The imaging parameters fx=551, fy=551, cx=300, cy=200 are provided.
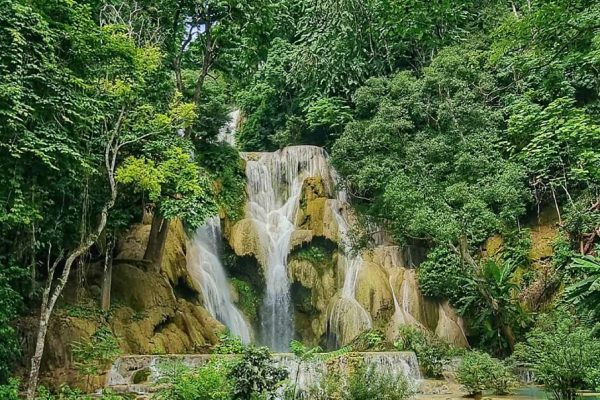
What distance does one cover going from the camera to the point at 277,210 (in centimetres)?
2111

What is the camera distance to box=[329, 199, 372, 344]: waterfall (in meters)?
16.8

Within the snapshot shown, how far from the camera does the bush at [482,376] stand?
11.5 metres

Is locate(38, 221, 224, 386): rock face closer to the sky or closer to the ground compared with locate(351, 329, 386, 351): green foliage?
closer to the sky

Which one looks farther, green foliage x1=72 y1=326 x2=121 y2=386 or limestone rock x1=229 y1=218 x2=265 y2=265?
limestone rock x1=229 y1=218 x2=265 y2=265

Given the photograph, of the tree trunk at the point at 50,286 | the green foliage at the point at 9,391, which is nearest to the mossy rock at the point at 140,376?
the tree trunk at the point at 50,286

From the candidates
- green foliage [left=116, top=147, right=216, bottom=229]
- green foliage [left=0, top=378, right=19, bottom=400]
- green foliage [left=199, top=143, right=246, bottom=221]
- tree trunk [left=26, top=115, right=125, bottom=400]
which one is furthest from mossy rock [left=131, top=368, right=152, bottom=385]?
green foliage [left=199, top=143, right=246, bottom=221]

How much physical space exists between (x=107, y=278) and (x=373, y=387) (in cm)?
841

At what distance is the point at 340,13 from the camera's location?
2381cm

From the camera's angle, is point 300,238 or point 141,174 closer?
point 141,174

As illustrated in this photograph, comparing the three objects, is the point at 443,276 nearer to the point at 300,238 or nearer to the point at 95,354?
the point at 300,238

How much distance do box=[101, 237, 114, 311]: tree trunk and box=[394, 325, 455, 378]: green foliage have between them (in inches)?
309

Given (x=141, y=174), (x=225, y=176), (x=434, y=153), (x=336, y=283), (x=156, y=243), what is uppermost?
(x=434, y=153)

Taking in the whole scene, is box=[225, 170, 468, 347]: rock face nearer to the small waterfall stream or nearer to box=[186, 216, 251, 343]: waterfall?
box=[186, 216, 251, 343]: waterfall

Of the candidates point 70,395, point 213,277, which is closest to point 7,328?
point 70,395
